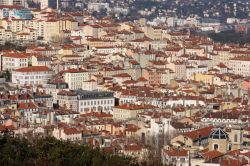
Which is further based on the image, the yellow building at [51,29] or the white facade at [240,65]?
the yellow building at [51,29]

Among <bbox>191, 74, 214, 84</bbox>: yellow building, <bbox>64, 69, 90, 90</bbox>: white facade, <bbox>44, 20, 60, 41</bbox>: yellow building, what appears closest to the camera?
<bbox>64, 69, 90, 90</bbox>: white facade

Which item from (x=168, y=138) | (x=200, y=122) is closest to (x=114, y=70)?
(x=200, y=122)

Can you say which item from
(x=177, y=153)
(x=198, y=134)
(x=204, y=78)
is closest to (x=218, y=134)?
(x=177, y=153)

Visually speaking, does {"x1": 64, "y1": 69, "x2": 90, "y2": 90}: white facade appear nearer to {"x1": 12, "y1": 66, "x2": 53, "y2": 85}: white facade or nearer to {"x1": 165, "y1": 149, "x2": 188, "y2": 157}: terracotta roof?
{"x1": 12, "y1": 66, "x2": 53, "y2": 85}: white facade

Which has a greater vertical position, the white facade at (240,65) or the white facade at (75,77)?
the white facade at (75,77)

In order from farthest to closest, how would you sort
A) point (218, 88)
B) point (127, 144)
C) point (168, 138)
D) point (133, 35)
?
point (133, 35) → point (218, 88) → point (168, 138) → point (127, 144)

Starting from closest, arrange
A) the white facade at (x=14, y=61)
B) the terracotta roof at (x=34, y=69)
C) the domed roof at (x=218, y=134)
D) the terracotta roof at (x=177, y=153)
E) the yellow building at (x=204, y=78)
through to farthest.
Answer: the terracotta roof at (x=177, y=153) < the domed roof at (x=218, y=134) < the terracotta roof at (x=34, y=69) < the yellow building at (x=204, y=78) < the white facade at (x=14, y=61)


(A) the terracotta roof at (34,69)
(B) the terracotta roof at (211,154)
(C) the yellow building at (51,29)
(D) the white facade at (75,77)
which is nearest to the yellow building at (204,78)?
(D) the white facade at (75,77)

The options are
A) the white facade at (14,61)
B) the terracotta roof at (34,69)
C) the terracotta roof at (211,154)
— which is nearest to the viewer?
the terracotta roof at (211,154)

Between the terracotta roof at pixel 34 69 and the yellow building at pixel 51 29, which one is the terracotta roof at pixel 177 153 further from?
the yellow building at pixel 51 29

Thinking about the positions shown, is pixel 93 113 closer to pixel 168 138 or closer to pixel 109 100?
pixel 109 100

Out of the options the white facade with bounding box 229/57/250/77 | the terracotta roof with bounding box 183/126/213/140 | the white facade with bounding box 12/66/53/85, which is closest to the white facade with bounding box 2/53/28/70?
the white facade with bounding box 12/66/53/85
